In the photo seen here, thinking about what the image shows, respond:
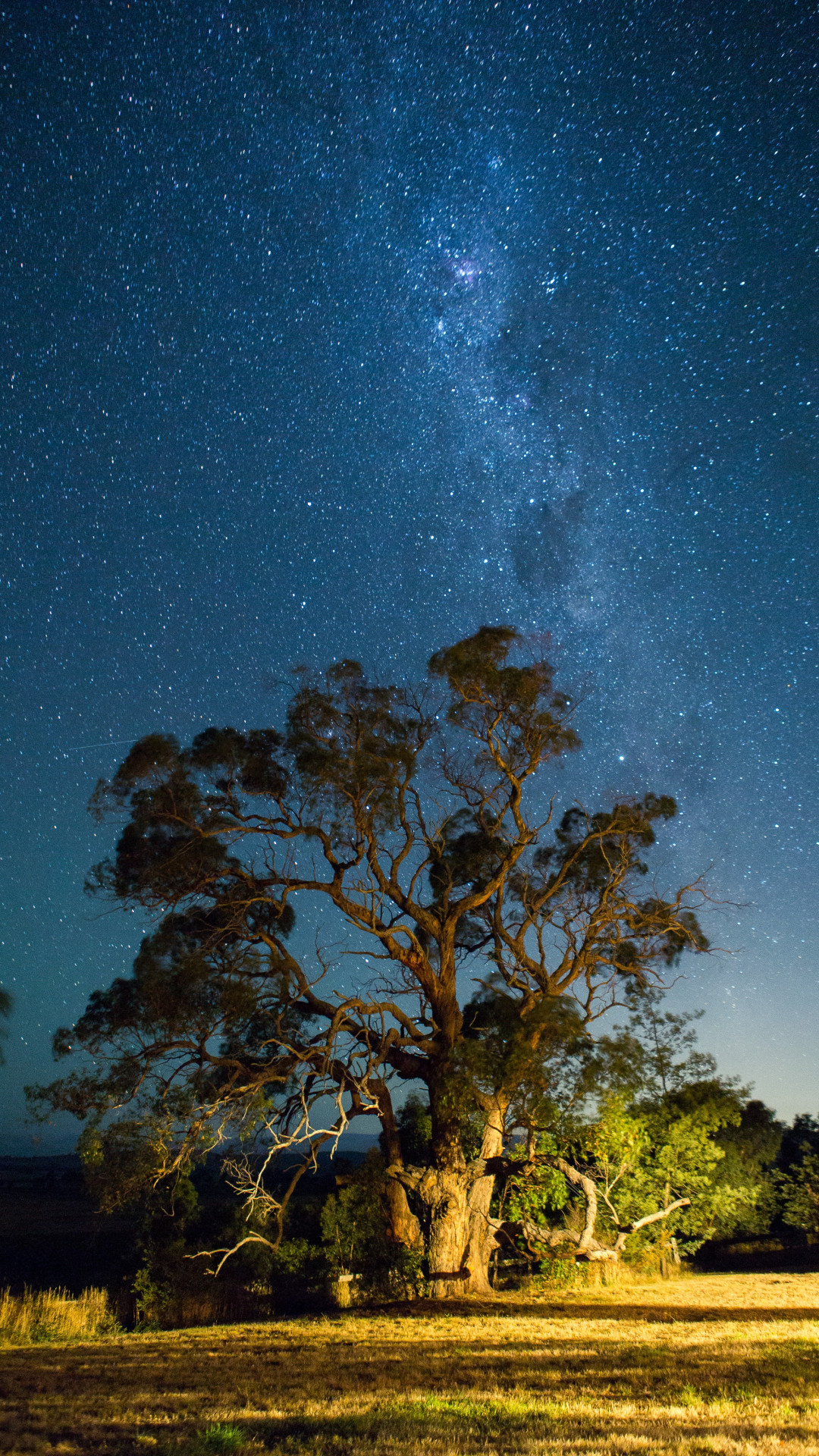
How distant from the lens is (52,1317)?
1733 centimetres

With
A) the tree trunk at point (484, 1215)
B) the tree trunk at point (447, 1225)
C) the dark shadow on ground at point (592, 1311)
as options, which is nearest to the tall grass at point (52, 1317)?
the dark shadow on ground at point (592, 1311)

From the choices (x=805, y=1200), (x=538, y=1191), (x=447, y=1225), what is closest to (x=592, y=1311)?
(x=447, y=1225)

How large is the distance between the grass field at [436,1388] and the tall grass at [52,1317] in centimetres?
301

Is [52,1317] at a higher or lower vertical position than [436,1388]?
lower

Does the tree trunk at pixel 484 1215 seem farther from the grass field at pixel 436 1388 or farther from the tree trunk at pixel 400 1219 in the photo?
the grass field at pixel 436 1388

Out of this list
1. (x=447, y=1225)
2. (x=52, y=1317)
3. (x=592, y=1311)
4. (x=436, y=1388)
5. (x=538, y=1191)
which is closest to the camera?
(x=436, y=1388)

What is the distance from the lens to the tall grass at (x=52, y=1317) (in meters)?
16.0

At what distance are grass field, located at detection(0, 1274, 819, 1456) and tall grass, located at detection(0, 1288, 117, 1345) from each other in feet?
9.89

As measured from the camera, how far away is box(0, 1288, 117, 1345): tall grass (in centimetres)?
1598

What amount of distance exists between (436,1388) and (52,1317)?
1345 centimetres

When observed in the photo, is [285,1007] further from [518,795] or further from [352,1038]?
[518,795]

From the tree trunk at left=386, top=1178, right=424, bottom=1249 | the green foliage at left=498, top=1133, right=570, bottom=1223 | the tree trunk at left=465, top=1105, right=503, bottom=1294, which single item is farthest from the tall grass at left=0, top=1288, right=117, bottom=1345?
the green foliage at left=498, top=1133, right=570, bottom=1223

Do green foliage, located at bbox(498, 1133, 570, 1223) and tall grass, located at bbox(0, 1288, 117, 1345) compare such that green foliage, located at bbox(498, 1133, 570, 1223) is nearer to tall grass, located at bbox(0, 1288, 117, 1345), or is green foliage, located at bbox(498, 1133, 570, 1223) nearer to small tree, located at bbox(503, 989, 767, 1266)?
small tree, located at bbox(503, 989, 767, 1266)

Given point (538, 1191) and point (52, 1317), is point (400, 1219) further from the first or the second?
point (52, 1317)
